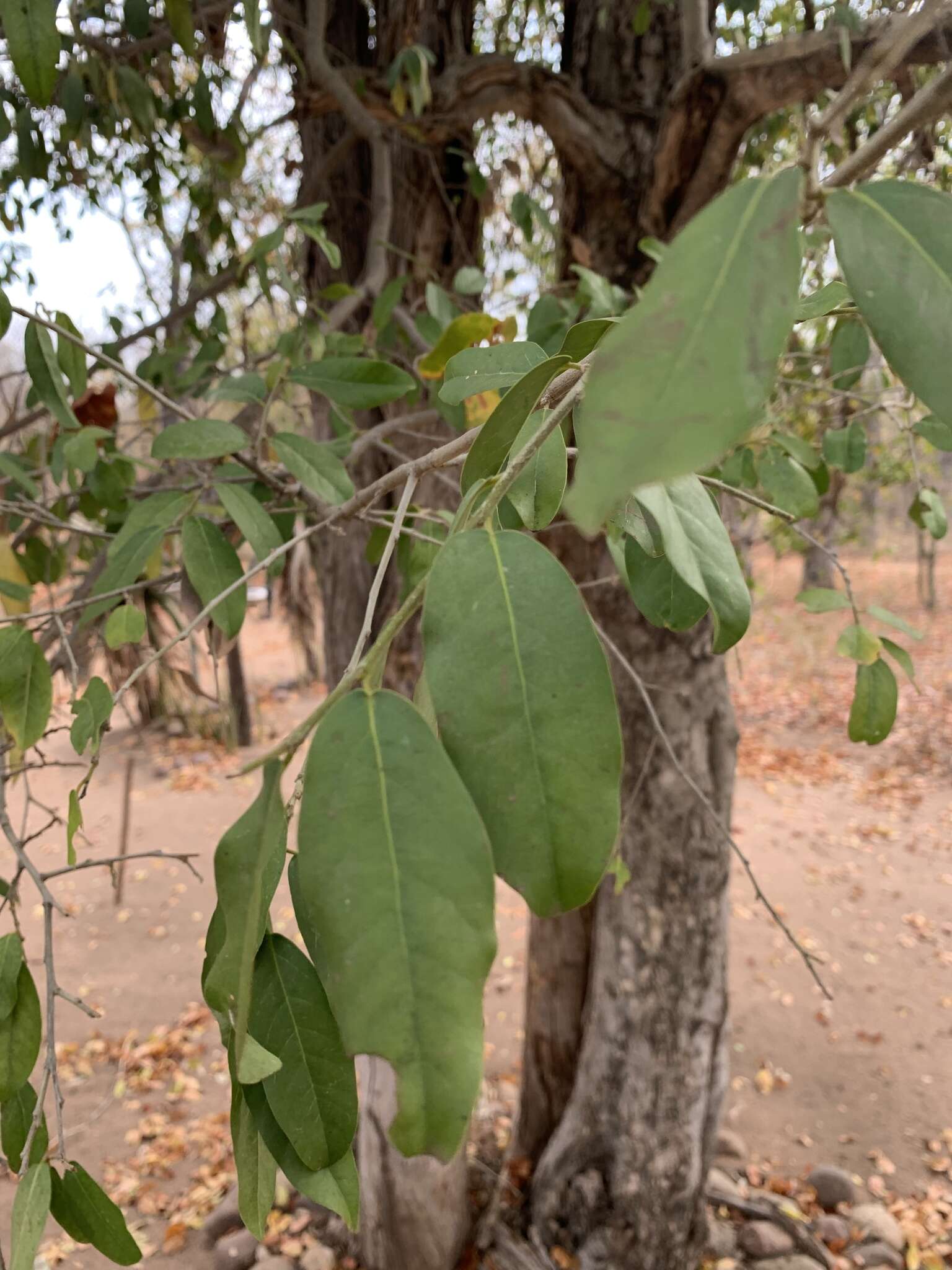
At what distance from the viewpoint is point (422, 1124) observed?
262mm

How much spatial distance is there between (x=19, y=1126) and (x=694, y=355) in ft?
2.56

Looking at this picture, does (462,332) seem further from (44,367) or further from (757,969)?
(757,969)

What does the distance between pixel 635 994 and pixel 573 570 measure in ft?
3.18

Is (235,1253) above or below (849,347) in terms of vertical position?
below

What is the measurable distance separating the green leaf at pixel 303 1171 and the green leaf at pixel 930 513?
4.01 feet

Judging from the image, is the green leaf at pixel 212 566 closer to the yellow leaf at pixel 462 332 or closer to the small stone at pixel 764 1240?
the yellow leaf at pixel 462 332

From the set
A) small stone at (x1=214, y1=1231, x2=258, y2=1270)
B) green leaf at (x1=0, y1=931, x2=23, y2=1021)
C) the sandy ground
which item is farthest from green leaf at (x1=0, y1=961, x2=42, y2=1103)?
small stone at (x1=214, y1=1231, x2=258, y2=1270)

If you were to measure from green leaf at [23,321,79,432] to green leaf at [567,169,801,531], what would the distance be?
89 cm

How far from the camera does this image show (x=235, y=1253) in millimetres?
2104

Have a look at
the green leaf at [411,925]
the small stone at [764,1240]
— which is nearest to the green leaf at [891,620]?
the green leaf at [411,925]

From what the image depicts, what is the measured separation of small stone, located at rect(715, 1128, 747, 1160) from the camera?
7.81 ft

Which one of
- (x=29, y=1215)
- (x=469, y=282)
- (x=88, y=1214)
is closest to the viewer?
(x=29, y=1215)

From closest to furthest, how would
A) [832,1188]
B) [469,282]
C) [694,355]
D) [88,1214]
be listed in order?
[694,355], [88,1214], [469,282], [832,1188]

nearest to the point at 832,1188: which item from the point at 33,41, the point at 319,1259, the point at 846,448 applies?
the point at 319,1259
